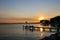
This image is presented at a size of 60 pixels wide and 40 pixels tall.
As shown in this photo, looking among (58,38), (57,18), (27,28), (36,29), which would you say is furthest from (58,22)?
(58,38)

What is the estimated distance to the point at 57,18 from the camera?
124 feet

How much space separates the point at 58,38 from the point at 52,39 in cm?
73

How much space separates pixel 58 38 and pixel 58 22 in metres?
23.2

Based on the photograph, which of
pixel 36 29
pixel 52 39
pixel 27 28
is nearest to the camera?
pixel 52 39

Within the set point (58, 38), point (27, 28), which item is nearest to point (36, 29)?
point (27, 28)

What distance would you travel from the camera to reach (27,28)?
4691 cm

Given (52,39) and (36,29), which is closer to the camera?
(52,39)

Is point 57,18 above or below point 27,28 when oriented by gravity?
above

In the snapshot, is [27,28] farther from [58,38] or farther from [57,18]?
[58,38]

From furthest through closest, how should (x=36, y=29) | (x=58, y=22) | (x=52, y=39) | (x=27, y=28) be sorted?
(x=27, y=28)
(x=36, y=29)
(x=58, y=22)
(x=52, y=39)

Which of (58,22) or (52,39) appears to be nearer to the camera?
(52,39)

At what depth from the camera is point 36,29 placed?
41.0 m

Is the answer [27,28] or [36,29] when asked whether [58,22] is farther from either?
[27,28]

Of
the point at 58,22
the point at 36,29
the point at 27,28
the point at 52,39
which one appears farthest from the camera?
the point at 27,28
